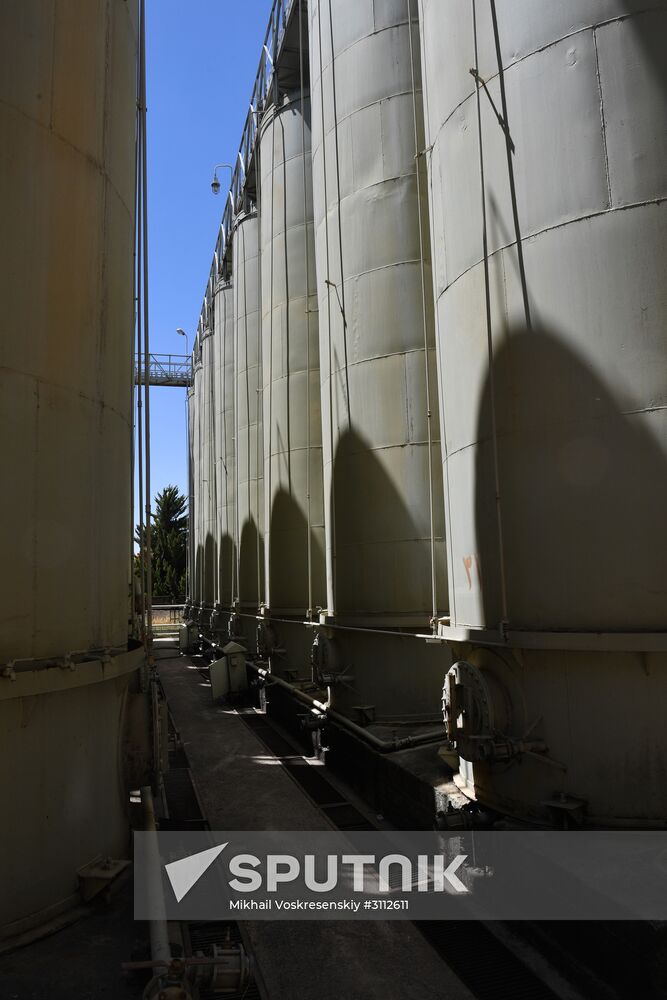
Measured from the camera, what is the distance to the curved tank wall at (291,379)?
1683cm

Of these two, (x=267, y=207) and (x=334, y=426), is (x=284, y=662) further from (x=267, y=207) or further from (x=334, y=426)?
(x=267, y=207)

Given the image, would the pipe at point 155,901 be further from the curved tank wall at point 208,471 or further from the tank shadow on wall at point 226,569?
the curved tank wall at point 208,471

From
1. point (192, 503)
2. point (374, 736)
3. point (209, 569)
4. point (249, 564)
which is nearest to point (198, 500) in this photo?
point (192, 503)

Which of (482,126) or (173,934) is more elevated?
(482,126)

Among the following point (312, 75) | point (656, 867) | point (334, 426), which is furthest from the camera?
point (312, 75)

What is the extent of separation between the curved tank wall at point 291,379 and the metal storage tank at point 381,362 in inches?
133

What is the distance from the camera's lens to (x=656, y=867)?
5.49m

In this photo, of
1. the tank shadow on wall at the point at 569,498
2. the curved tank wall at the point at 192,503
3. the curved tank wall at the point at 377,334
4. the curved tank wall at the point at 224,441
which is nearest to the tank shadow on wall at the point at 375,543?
the curved tank wall at the point at 377,334

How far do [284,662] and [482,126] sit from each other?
12590 millimetres

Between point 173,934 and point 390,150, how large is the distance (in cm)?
1127

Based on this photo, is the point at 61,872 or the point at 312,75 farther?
the point at 312,75

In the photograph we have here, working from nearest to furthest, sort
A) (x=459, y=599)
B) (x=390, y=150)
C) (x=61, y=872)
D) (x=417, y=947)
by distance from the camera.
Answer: (x=61, y=872), (x=417, y=947), (x=459, y=599), (x=390, y=150)

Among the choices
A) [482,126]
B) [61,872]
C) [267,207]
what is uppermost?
[267,207]

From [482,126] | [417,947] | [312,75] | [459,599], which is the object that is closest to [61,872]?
[417,947]
